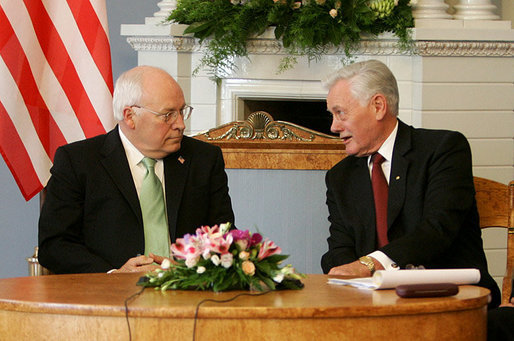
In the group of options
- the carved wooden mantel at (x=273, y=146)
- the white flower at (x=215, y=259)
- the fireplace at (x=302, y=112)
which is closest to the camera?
the white flower at (x=215, y=259)

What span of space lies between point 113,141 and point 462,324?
1.50 meters

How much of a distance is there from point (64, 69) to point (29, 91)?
19 centimetres

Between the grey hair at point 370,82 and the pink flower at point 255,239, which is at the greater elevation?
the grey hair at point 370,82

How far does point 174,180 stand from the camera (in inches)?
111

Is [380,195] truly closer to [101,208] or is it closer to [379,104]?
[379,104]

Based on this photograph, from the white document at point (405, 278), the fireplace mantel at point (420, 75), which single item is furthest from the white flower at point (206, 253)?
the fireplace mantel at point (420, 75)

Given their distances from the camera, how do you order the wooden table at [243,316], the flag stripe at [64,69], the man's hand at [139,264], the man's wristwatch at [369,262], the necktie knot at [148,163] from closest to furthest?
the wooden table at [243,316]
the man's hand at [139,264]
the man's wristwatch at [369,262]
the necktie knot at [148,163]
the flag stripe at [64,69]

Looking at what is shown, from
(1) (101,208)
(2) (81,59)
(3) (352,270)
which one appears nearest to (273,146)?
(1) (101,208)

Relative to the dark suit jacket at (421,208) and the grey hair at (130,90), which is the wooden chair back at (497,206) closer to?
the dark suit jacket at (421,208)

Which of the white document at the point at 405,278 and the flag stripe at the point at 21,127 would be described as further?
the flag stripe at the point at 21,127

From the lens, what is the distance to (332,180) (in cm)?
291

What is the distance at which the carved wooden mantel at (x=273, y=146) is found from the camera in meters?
3.24

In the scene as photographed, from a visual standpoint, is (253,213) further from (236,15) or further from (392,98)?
(236,15)

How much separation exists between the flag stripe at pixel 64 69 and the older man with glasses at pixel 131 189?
0.88m
